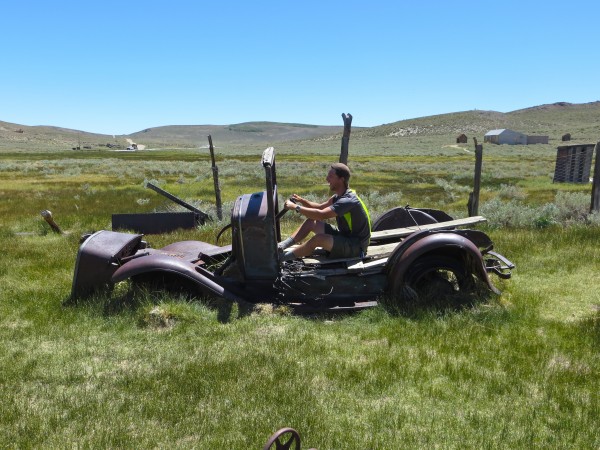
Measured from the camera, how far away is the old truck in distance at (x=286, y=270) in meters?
6.10

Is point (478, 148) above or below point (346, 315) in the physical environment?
above

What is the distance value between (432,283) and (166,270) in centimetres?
327

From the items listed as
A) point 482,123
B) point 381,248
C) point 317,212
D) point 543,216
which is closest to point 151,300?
point 317,212

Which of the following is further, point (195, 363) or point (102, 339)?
point (102, 339)

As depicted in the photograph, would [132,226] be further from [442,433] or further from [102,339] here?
[442,433]

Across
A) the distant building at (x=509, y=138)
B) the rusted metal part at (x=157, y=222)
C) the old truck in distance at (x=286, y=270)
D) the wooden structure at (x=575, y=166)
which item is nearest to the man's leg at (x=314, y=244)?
the old truck in distance at (x=286, y=270)

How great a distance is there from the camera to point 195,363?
4.95m

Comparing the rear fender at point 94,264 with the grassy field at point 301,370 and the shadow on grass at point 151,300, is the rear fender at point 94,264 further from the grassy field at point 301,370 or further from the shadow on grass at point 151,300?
the grassy field at point 301,370

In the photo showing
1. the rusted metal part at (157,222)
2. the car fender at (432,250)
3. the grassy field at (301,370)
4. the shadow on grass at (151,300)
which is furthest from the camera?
the rusted metal part at (157,222)

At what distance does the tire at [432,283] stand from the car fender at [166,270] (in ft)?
6.68

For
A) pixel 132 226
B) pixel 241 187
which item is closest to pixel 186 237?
pixel 132 226

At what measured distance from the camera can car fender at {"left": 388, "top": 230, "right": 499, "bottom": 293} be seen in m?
6.04

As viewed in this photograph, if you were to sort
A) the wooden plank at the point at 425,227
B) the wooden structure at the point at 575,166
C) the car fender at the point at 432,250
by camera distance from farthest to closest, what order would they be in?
the wooden structure at the point at 575,166, the wooden plank at the point at 425,227, the car fender at the point at 432,250

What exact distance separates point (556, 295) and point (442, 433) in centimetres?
405
